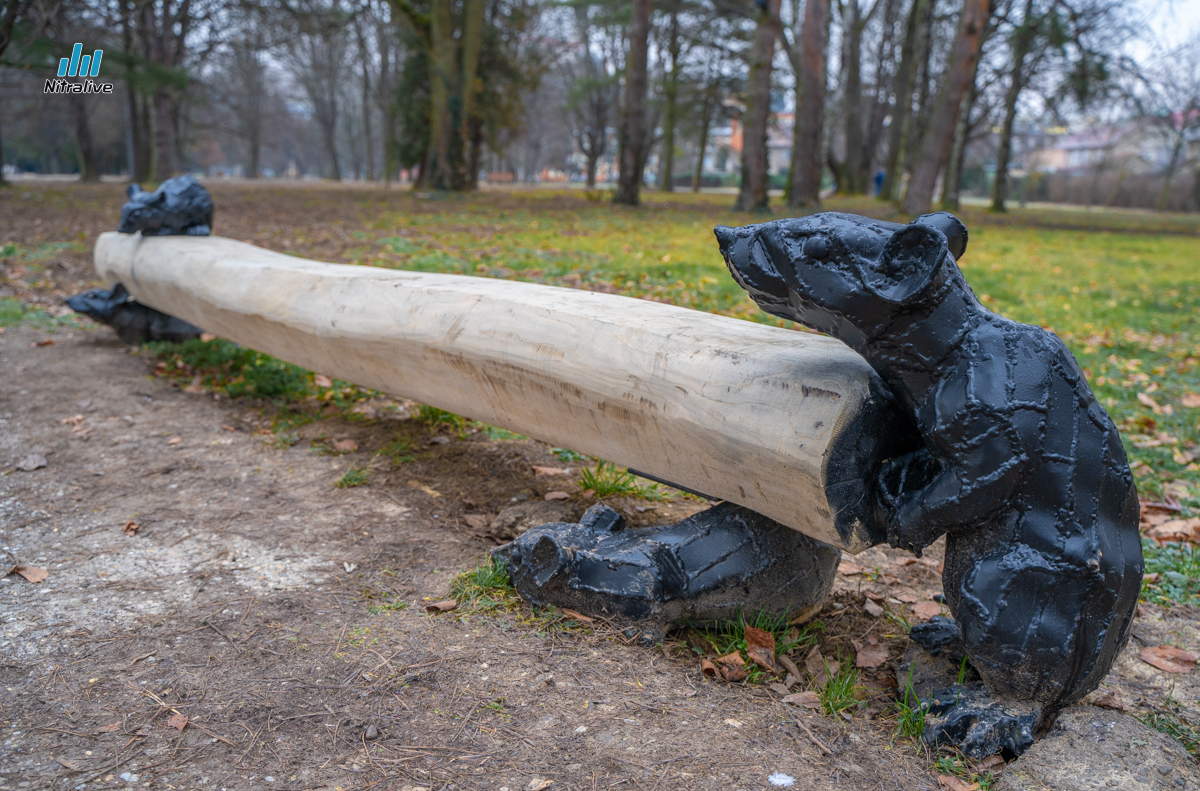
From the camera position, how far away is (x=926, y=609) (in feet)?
8.75

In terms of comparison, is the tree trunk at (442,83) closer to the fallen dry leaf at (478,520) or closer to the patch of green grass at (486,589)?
the fallen dry leaf at (478,520)

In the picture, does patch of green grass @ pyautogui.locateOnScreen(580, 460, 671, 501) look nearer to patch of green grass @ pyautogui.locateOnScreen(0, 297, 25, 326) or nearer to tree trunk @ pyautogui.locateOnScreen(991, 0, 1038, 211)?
patch of green grass @ pyautogui.locateOnScreen(0, 297, 25, 326)

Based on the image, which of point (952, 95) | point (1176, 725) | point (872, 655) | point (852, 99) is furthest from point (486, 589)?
point (852, 99)

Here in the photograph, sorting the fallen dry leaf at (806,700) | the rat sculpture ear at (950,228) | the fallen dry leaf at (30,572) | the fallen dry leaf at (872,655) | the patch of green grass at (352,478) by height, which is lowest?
the fallen dry leaf at (872,655)

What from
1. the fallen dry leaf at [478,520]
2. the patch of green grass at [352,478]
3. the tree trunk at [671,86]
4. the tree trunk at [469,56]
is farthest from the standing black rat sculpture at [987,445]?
the tree trunk at [671,86]

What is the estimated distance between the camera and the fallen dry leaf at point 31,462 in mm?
3294

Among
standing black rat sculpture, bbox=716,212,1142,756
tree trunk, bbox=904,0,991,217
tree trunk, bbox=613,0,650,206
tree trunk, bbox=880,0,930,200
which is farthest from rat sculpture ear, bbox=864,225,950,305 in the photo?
tree trunk, bbox=880,0,930,200

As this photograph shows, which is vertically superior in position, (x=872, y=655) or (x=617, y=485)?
(x=617, y=485)

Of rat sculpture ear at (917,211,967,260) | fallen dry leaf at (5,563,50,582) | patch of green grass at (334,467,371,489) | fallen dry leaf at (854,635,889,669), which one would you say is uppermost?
rat sculpture ear at (917,211,967,260)

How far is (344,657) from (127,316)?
4101 mm

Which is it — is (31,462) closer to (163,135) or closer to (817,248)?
(817,248)

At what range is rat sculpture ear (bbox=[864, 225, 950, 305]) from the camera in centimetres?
165

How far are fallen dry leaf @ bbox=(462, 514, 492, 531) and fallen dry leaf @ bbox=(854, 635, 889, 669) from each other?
1430mm

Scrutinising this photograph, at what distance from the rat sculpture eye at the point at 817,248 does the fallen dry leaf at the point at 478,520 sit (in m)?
1.79
